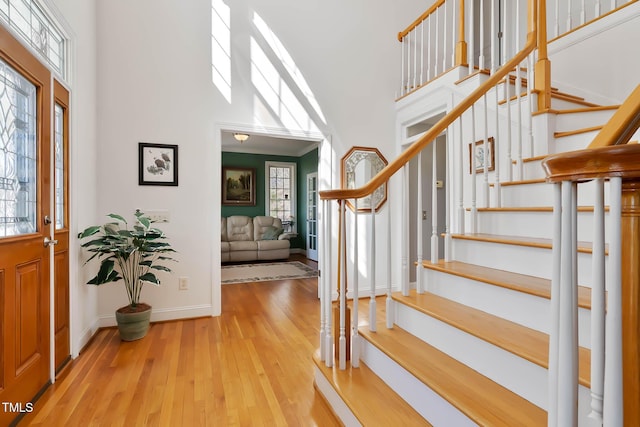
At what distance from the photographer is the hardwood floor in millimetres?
1654

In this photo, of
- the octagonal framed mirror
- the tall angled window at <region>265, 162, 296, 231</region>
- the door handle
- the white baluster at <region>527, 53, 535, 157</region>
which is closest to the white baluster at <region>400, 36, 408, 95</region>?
the octagonal framed mirror

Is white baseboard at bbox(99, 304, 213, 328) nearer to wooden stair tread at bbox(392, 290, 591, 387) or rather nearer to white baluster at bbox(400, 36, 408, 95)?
wooden stair tread at bbox(392, 290, 591, 387)

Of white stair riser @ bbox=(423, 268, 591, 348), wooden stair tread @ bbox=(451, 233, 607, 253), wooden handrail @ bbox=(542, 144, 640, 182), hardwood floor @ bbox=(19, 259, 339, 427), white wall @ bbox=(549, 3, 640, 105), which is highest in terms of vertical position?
→ white wall @ bbox=(549, 3, 640, 105)

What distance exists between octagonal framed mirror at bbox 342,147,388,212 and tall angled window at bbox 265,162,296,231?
4.10 m

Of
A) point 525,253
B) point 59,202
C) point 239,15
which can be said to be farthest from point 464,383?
point 239,15

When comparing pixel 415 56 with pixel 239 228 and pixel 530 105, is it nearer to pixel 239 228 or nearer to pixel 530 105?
pixel 530 105

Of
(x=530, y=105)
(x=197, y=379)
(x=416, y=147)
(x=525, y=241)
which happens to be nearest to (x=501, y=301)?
(x=525, y=241)

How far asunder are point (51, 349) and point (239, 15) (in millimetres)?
3372

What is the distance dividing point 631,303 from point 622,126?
40 cm

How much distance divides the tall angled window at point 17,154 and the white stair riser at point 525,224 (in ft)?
9.12

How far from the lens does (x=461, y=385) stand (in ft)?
4.10

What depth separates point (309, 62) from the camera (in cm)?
362

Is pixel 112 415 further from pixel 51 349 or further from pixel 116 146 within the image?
pixel 116 146

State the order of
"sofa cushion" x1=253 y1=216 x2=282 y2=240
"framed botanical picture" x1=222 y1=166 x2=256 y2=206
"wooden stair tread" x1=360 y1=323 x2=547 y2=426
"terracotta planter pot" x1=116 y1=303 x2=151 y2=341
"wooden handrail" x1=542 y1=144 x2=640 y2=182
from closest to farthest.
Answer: "wooden handrail" x1=542 y1=144 x2=640 y2=182 < "wooden stair tread" x1=360 y1=323 x2=547 y2=426 < "terracotta planter pot" x1=116 y1=303 x2=151 y2=341 < "sofa cushion" x1=253 y1=216 x2=282 y2=240 < "framed botanical picture" x1=222 y1=166 x2=256 y2=206
